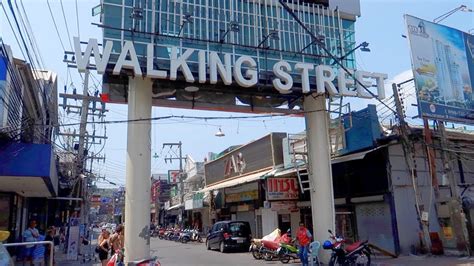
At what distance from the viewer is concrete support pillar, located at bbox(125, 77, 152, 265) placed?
13656 mm

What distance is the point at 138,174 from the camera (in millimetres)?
14023

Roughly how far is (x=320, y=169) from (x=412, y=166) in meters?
3.88

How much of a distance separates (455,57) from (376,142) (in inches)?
244

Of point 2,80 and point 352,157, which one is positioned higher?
point 2,80

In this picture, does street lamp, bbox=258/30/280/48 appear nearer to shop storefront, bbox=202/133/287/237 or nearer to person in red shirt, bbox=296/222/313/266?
person in red shirt, bbox=296/222/313/266

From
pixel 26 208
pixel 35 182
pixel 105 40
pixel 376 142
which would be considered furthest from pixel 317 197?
pixel 26 208

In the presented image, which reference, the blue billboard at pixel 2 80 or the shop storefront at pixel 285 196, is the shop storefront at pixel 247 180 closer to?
the shop storefront at pixel 285 196

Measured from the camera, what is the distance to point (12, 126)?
13945 millimetres

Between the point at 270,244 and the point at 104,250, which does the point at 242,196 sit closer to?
the point at 270,244

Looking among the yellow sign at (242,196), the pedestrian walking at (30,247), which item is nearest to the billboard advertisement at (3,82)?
the pedestrian walking at (30,247)

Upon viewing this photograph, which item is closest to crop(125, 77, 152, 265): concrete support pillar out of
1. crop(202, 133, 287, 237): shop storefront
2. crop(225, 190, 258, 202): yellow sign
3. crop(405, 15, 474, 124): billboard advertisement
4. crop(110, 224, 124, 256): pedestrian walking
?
crop(110, 224, 124, 256): pedestrian walking

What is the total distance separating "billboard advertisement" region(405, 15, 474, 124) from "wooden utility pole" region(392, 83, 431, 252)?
3.44ft

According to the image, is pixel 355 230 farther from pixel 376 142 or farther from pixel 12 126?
pixel 12 126

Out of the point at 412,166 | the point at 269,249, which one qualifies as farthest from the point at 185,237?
the point at 412,166
